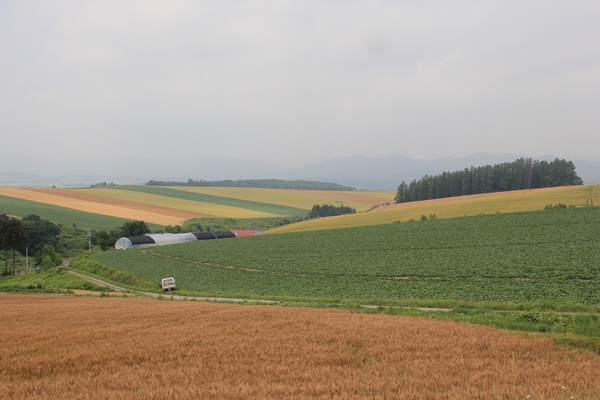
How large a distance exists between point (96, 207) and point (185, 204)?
3474 centimetres

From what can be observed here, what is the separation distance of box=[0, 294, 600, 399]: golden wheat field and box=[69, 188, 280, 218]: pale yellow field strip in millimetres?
131293

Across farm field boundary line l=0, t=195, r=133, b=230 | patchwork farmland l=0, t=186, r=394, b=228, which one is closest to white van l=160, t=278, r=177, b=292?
farm field boundary line l=0, t=195, r=133, b=230

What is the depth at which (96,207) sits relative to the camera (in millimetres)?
135250

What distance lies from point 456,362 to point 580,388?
2772mm

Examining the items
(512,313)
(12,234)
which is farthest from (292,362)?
(12,234)

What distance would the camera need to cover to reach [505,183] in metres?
127

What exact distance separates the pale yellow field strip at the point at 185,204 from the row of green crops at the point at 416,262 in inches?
2950

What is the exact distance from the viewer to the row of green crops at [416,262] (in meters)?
30.6

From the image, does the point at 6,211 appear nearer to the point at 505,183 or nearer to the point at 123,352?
the point at 123,352

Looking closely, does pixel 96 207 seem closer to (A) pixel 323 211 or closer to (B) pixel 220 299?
(A) pixel 323 211

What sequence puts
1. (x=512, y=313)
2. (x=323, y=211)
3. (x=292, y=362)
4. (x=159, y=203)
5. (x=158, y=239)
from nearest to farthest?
(x=292, y=362) < (x=512, y=313) < (x=158, y=239) < (x=323, y=211) < (x=159, y=203)

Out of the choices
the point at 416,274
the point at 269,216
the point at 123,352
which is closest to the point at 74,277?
the point at 416,274

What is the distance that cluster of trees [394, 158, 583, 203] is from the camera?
4857 inches

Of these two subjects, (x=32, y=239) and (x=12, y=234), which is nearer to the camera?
(x=12, y=234)
